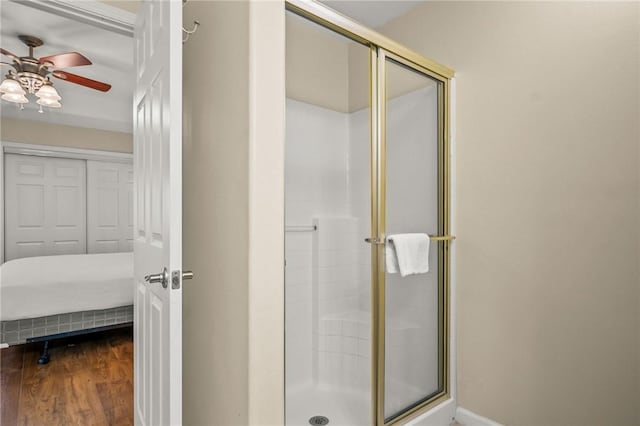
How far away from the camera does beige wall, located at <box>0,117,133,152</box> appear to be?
4.64 metres

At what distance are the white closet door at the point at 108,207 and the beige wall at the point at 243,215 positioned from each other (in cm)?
488

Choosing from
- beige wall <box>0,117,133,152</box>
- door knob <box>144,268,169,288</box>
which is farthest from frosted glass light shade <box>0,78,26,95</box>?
door knob <box>144,268,169,288</box>

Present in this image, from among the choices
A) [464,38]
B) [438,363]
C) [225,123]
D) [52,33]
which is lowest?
[438,363]

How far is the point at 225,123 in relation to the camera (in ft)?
4.17

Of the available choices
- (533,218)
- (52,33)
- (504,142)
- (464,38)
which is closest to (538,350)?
(533,218)

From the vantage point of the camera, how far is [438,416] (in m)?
1.94

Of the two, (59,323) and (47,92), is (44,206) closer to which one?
(47,92)

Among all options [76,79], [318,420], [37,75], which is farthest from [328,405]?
[37,75]

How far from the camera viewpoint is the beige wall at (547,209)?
59.4 inches

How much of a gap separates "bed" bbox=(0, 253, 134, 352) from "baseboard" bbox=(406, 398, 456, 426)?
2.76 m

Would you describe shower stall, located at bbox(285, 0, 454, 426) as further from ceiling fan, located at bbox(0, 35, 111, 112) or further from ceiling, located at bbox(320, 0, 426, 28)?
ceiling fan, located at bbox(0, 35, 111, 112)

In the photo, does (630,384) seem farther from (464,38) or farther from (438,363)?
(464,38)

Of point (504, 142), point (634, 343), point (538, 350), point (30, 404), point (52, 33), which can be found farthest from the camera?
point (52, 33)

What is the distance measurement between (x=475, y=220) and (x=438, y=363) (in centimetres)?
81
